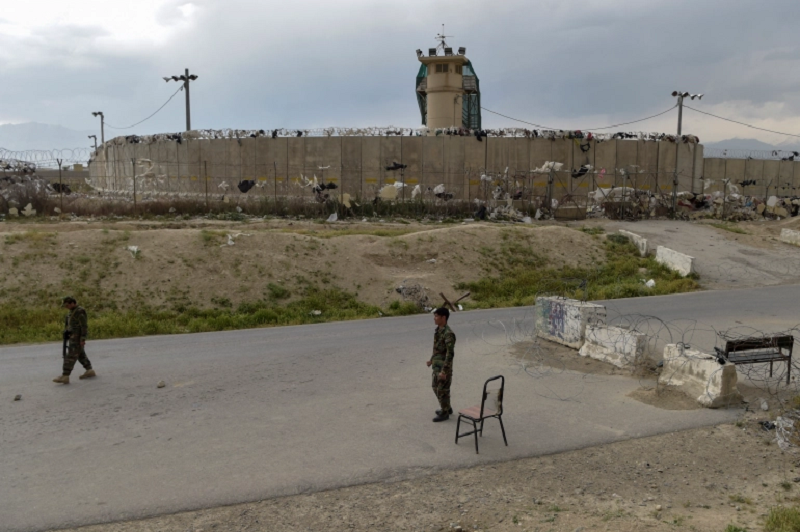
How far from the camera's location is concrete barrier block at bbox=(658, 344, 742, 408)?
7.93m

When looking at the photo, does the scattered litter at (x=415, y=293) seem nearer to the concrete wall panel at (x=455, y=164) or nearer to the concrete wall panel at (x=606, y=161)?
the concrete wall panel at (x=455, y=164)

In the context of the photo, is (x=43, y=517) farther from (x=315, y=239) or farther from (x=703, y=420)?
(x=315, y=239)

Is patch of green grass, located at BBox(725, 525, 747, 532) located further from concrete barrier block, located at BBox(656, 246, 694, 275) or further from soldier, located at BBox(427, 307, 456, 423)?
concrete barrier block, located at BBox(656, 246, 694, 275)

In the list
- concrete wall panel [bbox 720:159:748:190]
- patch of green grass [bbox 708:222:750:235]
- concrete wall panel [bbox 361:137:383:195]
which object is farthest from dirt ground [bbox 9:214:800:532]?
concrete wall panel [bbox 720:159:748:190]

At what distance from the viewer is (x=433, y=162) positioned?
104 feet

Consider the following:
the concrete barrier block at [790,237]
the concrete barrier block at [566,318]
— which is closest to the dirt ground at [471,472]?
the concrete barrier block at [566,318]

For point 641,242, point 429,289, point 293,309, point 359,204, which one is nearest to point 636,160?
point 641,242

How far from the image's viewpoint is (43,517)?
17.1 ft

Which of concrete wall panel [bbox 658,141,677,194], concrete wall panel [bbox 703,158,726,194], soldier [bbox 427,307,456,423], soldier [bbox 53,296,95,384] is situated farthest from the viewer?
concrete wall panel [bbox 703,158,726,194]

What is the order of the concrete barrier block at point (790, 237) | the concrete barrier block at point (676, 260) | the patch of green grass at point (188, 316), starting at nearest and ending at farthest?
1. the patch of green grass at point (188, 316)
2. the concrete barrier block at point (676, 260)
3. the concrete barrier block at point (790, 237)

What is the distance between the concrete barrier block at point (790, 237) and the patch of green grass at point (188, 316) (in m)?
16.7

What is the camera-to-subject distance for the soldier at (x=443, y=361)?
7148 millimetres

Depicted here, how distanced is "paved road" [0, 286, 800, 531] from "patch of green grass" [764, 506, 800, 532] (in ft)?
6.24

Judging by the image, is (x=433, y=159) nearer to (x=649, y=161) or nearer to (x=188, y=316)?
(x=649, y=161)
